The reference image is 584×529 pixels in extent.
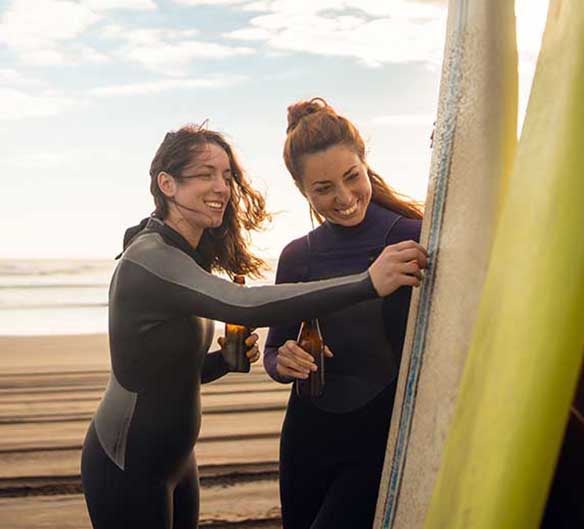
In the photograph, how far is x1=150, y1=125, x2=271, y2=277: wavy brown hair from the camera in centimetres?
213

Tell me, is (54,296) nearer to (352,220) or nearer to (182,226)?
(182,226)

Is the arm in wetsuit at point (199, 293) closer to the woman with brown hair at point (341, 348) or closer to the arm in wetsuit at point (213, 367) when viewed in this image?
the woman with brown hair at point (341, 348)

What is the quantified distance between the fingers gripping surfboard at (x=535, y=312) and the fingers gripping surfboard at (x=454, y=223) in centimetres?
15

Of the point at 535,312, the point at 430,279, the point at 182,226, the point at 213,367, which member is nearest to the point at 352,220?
the point at 182,226

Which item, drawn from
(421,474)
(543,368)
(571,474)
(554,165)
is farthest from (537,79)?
(421,474)

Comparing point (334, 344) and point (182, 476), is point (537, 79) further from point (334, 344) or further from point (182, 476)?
point (182, 476)

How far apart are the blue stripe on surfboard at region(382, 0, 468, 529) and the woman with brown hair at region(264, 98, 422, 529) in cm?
66

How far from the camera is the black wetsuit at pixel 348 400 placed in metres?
1.97

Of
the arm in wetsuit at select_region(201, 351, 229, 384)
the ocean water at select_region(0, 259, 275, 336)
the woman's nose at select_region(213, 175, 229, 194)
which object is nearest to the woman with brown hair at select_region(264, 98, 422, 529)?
the woman's nose at select_region(213, 175, 229, 194)

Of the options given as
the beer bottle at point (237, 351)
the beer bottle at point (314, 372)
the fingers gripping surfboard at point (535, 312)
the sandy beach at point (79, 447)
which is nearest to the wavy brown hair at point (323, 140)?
the beer bottle at point (314, 372)

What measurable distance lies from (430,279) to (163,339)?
89 cm

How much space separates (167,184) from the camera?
6.93 ft

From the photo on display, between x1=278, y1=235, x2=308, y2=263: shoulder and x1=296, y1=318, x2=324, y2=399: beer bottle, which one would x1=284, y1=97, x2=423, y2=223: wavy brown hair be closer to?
x1=278, y1=235, x2=308, y2=263: shoulder

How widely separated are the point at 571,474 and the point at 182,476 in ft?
4.52
